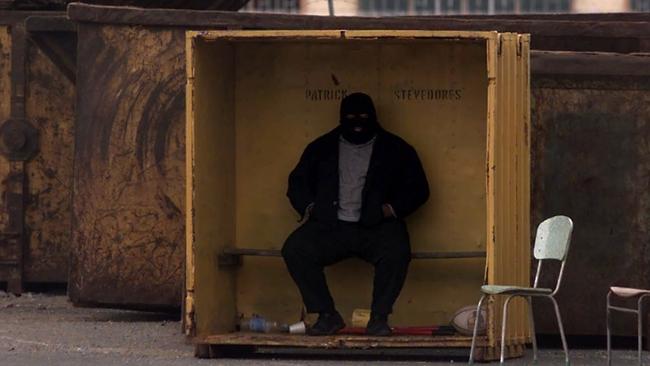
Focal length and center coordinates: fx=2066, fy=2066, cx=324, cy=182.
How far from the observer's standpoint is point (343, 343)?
12.5 meters

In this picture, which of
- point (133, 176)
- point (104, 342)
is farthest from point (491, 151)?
point (133, 176)

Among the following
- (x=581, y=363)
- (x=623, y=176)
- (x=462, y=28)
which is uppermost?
(x=462, y=28)

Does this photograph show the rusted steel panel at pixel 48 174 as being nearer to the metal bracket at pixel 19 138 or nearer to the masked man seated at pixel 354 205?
the metal bracket at pixel 19 138

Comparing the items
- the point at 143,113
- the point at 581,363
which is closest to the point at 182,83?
the point at 143,113

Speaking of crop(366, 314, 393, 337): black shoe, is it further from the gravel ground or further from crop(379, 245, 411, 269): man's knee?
crop(379, 245, 411, 269): man's knee

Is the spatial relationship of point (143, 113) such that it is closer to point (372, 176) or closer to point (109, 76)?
point (109, 76)

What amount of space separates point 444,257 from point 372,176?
2.28 ft

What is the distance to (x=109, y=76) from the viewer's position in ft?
47.9

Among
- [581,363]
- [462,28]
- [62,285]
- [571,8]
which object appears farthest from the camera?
[571,8]

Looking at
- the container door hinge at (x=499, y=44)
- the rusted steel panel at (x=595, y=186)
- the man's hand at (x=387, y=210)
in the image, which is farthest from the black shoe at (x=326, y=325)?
the container door hinge at (x=499, y=44)

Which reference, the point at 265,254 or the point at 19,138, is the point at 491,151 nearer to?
the point at 265,254

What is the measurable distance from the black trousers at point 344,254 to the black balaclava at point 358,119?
577 mm

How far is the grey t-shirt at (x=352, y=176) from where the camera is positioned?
1309 cm

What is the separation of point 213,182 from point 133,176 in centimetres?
166
